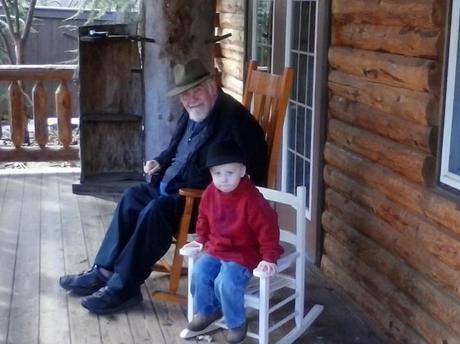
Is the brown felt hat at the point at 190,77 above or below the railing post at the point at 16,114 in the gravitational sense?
above

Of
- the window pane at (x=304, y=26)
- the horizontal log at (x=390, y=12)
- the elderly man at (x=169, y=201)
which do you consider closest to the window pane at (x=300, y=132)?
the window pane at (x=304, y=26)

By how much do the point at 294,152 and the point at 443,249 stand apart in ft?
6.70

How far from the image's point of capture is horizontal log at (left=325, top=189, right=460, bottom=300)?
3213mm

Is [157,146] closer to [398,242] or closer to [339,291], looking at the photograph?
[339,291]

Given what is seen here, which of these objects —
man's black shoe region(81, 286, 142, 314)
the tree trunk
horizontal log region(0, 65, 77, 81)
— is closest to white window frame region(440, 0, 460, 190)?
man's black shoe region(81, 286, 142, 314)

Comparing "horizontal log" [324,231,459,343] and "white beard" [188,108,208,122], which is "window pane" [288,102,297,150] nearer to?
"horizontal log" [324,231,459,343]

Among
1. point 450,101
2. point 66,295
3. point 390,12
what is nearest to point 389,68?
point 390,12

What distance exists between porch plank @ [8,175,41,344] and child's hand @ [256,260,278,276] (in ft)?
3.53

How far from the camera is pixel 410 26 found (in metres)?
3.45

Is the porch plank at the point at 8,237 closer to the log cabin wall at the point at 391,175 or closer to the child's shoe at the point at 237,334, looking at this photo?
the child's shoe at the point at 237,334

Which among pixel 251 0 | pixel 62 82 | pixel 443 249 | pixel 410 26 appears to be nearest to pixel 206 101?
pixel 410 26

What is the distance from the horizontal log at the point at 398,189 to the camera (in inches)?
124

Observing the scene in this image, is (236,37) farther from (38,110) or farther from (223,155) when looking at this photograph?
(223,155)

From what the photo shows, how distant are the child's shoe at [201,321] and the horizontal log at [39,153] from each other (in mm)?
3608
